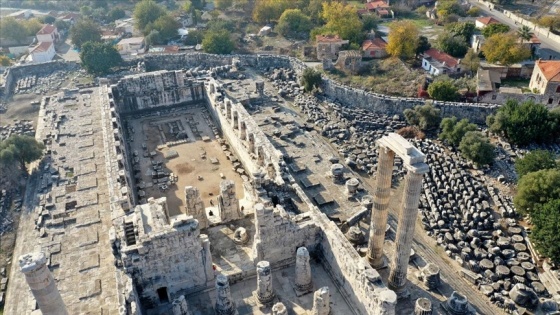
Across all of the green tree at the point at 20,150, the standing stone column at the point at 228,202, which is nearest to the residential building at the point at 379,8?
the standing stone column at the point at 228,202

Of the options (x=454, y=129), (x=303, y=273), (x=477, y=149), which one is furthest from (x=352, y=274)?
(x=454, y=129)

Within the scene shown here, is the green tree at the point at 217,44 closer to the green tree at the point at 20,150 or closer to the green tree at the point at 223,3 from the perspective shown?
the green tree at the point at 223,3

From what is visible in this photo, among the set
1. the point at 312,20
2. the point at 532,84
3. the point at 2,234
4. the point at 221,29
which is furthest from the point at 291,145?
the point at 312,20

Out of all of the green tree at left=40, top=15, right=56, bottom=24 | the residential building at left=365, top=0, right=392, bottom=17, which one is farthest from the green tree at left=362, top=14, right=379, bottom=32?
the green tree at left=40, top=15, right=56, bottom=24

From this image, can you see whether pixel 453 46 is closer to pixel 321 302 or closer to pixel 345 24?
pixel 345 24

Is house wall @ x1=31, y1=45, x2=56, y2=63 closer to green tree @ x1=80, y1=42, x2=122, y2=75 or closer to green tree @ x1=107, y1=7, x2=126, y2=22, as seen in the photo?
green tree @ x1=80, y1=42, x2=122, y2=75

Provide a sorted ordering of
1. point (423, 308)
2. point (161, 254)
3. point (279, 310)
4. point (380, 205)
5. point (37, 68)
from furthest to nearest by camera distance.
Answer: point (37, 68)
point (380, 205)
point (161, 254)
point (279, 310)
point (423, 308)
